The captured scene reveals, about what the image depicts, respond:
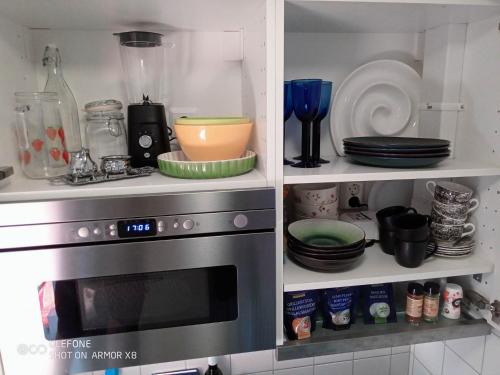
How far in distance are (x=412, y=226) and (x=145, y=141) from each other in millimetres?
762

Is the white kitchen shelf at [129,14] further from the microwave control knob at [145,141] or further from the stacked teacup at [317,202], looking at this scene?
the stacked teacup at [317,202]

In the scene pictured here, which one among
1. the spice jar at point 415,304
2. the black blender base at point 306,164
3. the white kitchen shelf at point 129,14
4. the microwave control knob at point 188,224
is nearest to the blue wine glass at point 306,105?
the black blender base at point 306,164

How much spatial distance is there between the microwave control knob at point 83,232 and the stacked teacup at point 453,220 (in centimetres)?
87

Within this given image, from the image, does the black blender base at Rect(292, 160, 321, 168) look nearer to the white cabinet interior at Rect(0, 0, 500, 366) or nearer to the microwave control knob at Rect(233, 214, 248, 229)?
the white cabinet interior at Rect(0, 0, 500, 366)

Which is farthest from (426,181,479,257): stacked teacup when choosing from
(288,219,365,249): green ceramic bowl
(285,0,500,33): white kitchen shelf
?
(285,0,500,33): white kitchen shelf

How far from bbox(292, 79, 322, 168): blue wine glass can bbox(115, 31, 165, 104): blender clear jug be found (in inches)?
16.0

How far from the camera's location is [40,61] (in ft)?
3.29

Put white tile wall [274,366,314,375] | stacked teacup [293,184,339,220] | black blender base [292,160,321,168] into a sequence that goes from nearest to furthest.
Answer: black blender base [292,160,321,168]
stacked teacup [293,184,339,220]
white tile wall [274,366,314,375]

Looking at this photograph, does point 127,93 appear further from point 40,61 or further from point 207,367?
point 207,367

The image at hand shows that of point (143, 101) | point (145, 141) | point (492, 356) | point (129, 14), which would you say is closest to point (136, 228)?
point (145, 141)

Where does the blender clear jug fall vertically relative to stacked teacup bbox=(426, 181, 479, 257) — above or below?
above

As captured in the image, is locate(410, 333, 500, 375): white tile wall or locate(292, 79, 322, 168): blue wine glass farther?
locate(410, 333, 500, 375): white tile wall

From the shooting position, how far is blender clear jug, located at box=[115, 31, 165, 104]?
1.02 meters

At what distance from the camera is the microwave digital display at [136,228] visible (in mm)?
728
